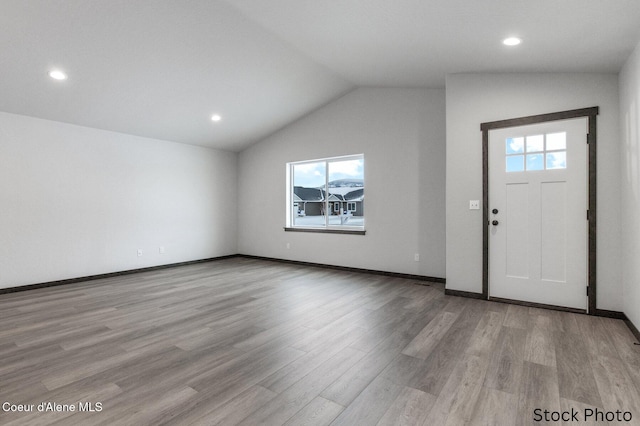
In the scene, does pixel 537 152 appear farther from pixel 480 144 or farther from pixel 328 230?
pixel 328 230

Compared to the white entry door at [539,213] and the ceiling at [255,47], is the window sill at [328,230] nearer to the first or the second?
the white entry door at [539,213]

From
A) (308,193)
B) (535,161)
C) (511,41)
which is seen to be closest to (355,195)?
(308,193)

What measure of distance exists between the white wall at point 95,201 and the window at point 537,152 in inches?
223

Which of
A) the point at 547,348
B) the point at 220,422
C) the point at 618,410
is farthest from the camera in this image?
the point at 547,348

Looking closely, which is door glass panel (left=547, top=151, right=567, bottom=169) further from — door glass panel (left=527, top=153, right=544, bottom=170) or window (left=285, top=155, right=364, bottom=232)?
window (left=285, top=155, right=364, bottom=232)

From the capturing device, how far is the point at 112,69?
3867mm

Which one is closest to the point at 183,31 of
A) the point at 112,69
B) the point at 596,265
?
the point at 112,69

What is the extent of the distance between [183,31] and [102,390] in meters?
3.40

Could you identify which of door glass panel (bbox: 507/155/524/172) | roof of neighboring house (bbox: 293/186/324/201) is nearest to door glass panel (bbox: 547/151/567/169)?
door glass panel (bbox: 507/155/524/172)

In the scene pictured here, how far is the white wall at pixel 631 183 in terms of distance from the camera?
279cm

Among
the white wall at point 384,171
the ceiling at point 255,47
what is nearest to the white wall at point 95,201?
the ceiling at point 255,47

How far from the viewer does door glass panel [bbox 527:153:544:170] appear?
3682 millimetres

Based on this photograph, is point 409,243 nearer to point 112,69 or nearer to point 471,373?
point 471,373

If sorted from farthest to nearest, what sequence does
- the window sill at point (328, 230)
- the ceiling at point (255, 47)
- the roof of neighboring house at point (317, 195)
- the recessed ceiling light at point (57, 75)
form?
the roof of neighboring house at point (317, 195)
the window sill at point (328, 230)
the recessed ceiling light at point (57, 75)
the ceiling at point (255, 47)
